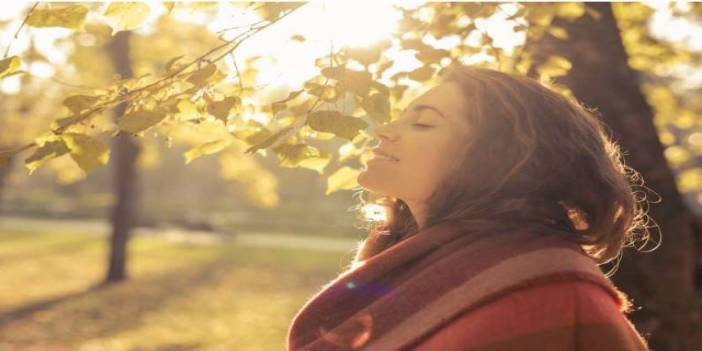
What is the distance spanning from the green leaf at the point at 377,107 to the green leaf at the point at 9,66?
41.6 inches

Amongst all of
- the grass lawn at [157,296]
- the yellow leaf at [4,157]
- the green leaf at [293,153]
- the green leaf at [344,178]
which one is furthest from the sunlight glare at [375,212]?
the grass lawn at [157,296]

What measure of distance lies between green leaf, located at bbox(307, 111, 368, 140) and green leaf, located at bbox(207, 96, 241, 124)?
0.26 metres

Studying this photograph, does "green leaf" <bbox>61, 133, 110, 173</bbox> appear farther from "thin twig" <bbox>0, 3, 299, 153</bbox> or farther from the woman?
the woman

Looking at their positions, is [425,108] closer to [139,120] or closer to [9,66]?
[139,120]

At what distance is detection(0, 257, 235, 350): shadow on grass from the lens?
9.18 meters

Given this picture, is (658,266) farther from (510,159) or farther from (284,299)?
(284,299)

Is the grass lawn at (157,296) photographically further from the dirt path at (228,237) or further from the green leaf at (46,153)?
the green leaf at (46,153)

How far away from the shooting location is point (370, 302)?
83.4 inches

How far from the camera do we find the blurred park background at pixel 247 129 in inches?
93.9

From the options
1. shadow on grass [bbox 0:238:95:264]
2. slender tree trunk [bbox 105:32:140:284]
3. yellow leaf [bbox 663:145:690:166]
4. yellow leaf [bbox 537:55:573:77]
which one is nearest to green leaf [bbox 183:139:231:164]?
yellow leaf [bbox 537:55:573:77]

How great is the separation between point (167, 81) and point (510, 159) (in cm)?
111

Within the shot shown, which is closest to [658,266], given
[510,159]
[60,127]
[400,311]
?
[510,159]

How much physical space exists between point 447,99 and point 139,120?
3.02ft

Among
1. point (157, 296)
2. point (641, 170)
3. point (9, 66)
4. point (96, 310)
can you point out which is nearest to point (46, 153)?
point (9, 66)
